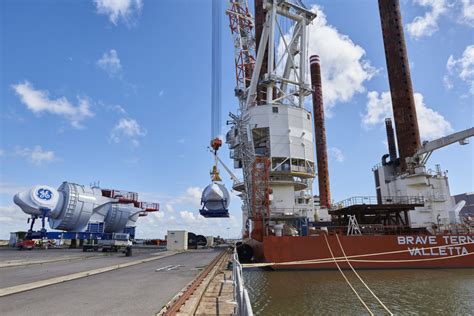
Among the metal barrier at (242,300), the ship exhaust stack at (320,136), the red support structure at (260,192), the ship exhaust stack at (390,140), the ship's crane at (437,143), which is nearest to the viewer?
the metal barrier at (242,300)

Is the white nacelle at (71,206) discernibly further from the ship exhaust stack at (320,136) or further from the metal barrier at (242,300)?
the metal barrier at (242,300)

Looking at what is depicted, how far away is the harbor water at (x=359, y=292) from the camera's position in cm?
1145

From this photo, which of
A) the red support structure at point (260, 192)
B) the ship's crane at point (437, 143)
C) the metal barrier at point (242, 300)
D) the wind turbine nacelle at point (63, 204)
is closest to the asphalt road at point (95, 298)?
the metal barrier at point (242, 300)

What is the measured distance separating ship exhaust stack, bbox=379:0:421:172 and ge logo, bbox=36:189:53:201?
44.2m

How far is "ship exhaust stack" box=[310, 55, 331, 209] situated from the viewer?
6038 centimetres

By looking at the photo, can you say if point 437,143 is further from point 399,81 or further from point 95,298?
point 95,298

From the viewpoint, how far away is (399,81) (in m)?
37.5

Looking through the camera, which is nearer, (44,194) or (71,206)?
(44,194)

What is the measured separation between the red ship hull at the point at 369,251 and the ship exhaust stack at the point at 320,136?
118 ft

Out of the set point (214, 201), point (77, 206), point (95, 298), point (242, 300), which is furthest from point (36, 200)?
point (242, 300)

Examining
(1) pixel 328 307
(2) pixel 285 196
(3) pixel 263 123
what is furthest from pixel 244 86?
(1) pixel 328 307

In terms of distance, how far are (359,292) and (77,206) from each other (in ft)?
134

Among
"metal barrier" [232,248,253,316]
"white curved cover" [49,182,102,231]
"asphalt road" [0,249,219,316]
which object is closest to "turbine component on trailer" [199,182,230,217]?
"white curved cover" [49,182,102,231]

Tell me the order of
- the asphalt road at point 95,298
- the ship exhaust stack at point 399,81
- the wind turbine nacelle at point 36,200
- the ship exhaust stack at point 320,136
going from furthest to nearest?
the ship exhaust stack at point 320,136 < the wind turbine nacelle at point 36,200 < the ship exhaust stack at point 399,81 < the asphalt road at point 95,298
